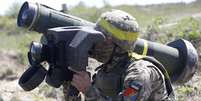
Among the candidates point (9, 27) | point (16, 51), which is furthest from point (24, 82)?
point (9, 27)

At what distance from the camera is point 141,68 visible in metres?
4.14

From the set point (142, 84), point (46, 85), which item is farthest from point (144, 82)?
point (46, 85)

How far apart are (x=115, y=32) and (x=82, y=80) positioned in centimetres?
36

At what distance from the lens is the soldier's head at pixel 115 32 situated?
4.20m

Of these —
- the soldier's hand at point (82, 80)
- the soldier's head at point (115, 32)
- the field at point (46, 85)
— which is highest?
the soldier's head at point (115, 32)

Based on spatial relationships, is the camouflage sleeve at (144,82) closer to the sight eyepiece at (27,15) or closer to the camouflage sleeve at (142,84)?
the camouflage sleeve at (142,84)

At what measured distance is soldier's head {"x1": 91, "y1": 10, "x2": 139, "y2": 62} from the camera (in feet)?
13.8

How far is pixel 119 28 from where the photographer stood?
13.8 feet

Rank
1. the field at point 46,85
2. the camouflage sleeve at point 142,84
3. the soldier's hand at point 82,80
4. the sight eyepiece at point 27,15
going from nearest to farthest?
the camouflage sleeve at point 142,84 → the soldier's hand at point 82,80 → the sight eyepiece at point 27,15 → the field at point 46,85

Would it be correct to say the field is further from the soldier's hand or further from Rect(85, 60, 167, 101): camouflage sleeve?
the soldier's hand

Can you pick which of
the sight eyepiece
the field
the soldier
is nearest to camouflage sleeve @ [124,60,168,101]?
the soldier

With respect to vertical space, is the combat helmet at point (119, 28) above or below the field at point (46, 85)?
above

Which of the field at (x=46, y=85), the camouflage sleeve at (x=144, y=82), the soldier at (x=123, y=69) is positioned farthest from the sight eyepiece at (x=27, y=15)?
the field at (x=46, y=85)

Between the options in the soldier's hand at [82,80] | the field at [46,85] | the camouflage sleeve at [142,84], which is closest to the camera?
the camouflage sleeve at [142,84]
